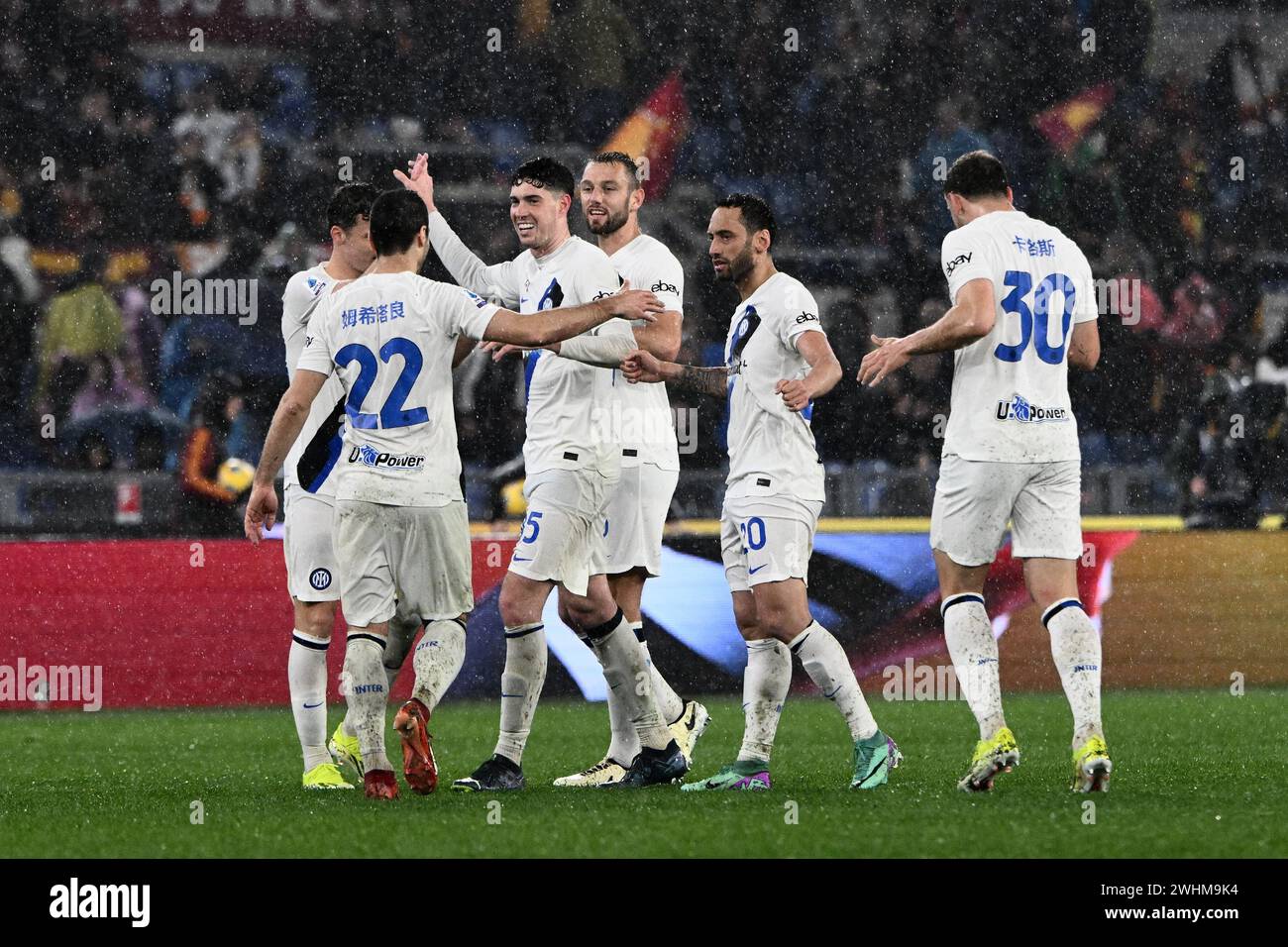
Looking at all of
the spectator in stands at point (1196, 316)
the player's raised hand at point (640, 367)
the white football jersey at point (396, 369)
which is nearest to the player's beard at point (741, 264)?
the player's raised hand at point (640, 367)

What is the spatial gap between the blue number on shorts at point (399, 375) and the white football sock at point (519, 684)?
0.92 meters

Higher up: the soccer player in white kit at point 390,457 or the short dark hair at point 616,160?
the short dark hair at point 616,160

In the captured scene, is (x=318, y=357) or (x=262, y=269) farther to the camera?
(x=262, y=269)

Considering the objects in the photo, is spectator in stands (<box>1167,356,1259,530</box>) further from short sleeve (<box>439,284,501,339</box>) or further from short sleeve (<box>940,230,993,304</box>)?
short sleeve (<box>439,284,501,339</box>)

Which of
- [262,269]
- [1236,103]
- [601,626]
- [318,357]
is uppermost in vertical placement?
[1236,103]

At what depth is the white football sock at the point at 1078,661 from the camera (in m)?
5.99

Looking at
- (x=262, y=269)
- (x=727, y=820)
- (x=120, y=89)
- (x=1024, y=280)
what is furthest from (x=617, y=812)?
(x=120, y=89)

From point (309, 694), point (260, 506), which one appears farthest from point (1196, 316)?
point (260, 506)

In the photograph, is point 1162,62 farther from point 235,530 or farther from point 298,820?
point 298,820

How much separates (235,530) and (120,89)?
5075 mm

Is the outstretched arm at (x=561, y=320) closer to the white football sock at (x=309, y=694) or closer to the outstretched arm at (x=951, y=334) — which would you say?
the outstretched arm at (x=951, y=334)

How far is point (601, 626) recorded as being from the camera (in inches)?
261

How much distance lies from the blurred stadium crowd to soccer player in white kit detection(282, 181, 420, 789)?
582 centimetres

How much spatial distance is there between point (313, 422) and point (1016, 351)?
269 centimetres
